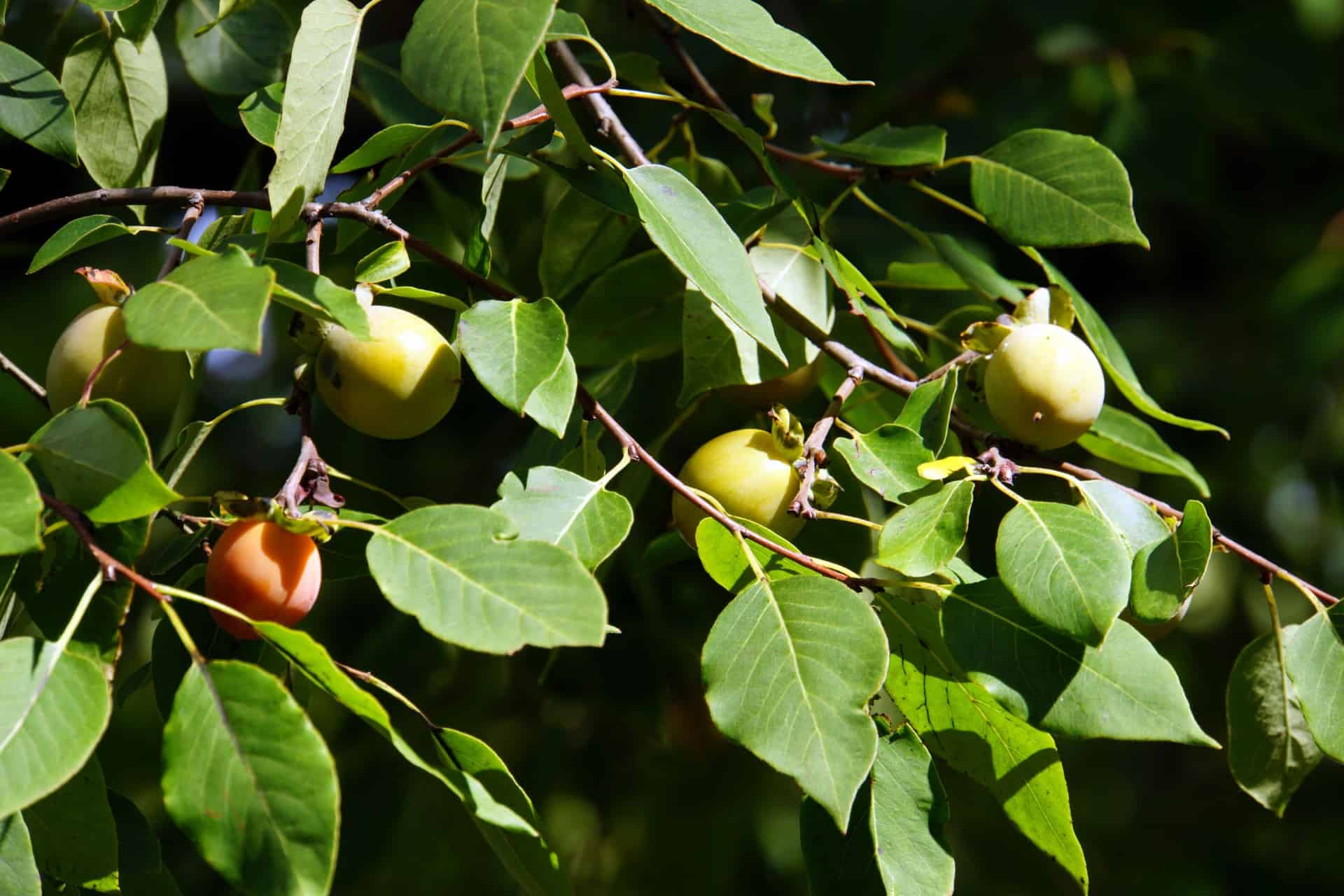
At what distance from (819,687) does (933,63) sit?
1342 millimetres

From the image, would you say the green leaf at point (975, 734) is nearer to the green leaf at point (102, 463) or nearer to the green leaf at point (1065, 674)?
the green leaf at point (1065, 674)

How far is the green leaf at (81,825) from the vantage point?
69cm

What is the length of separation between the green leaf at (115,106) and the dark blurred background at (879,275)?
0.90ft

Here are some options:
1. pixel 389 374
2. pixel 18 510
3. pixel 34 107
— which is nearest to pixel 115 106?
pixel 34 107

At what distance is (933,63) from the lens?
1738mm

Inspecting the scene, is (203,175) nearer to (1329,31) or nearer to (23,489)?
(23,489)

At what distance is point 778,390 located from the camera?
98 centimetres

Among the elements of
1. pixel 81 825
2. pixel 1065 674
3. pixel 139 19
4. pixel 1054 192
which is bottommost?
pixel 81 825

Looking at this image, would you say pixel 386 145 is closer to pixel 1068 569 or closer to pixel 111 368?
pixel 111 368

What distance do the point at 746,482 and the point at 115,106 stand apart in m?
0.63

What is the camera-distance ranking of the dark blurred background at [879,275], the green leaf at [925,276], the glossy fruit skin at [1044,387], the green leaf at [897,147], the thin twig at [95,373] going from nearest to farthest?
the thin twig at [95,373] → the glossy fruit skin at [1044,387] → the green leaf at [897,147] → the green leaf at [925,276] → the dark blurred background at [879,275]

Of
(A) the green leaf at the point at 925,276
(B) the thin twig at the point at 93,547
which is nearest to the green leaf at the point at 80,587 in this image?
(B) the thin twig at the point at 93,547

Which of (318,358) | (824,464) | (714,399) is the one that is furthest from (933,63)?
(318,358)

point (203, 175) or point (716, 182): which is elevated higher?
point (716, 182)
